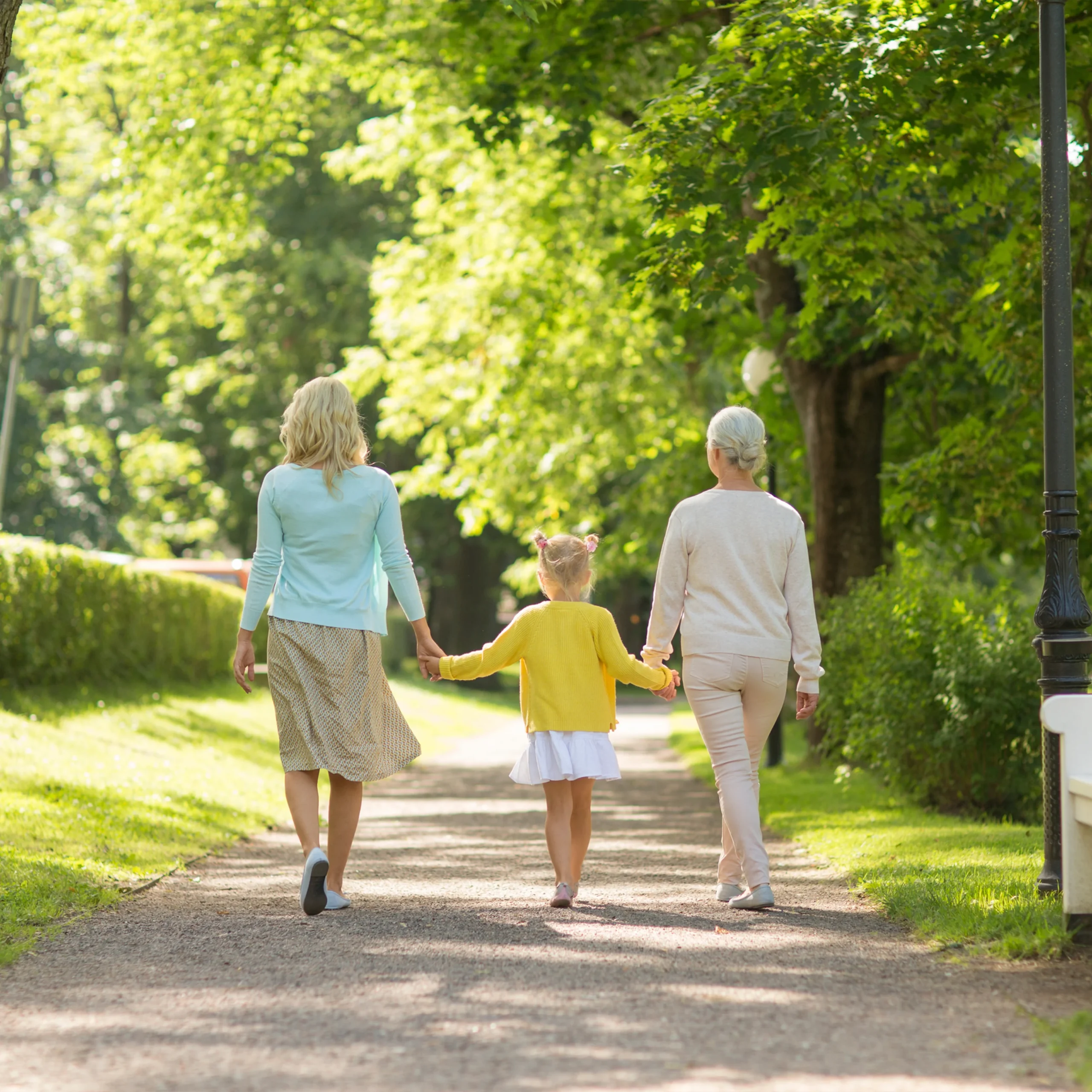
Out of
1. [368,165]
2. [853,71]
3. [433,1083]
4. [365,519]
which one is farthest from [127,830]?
[368,165]

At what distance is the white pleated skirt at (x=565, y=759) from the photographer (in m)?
6.18

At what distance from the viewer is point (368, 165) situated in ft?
63.4

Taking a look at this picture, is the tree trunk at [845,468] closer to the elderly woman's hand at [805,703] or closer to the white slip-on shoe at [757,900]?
the elderly woman's hand at [805,703]

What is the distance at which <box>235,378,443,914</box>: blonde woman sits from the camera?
6.10 metres

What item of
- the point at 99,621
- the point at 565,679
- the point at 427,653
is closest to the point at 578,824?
the point at 565,679

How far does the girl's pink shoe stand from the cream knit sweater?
100 cm

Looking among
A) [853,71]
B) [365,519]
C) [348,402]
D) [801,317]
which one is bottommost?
[365,519]

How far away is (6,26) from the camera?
22.7 feet

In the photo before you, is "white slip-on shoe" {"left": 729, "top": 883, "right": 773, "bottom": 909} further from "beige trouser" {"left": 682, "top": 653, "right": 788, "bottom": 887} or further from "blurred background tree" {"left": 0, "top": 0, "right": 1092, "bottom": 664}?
"blurred background tree" {"left": 0, "top": 0, "right": 1092, "bottom": 664}

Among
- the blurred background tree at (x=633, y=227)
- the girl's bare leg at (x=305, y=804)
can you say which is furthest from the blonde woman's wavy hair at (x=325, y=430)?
the blurred background tree at (x=633, y=227)

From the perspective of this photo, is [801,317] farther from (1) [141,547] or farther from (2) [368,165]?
(1) [141,547]

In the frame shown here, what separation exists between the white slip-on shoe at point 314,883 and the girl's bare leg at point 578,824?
3.49 ft

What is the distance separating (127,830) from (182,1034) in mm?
4449

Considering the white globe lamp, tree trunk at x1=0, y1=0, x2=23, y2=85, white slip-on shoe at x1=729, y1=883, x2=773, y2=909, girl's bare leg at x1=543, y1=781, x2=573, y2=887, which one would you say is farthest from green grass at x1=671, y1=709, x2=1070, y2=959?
tree trunk at x1=0, y1=0, x2=23, y2=85
